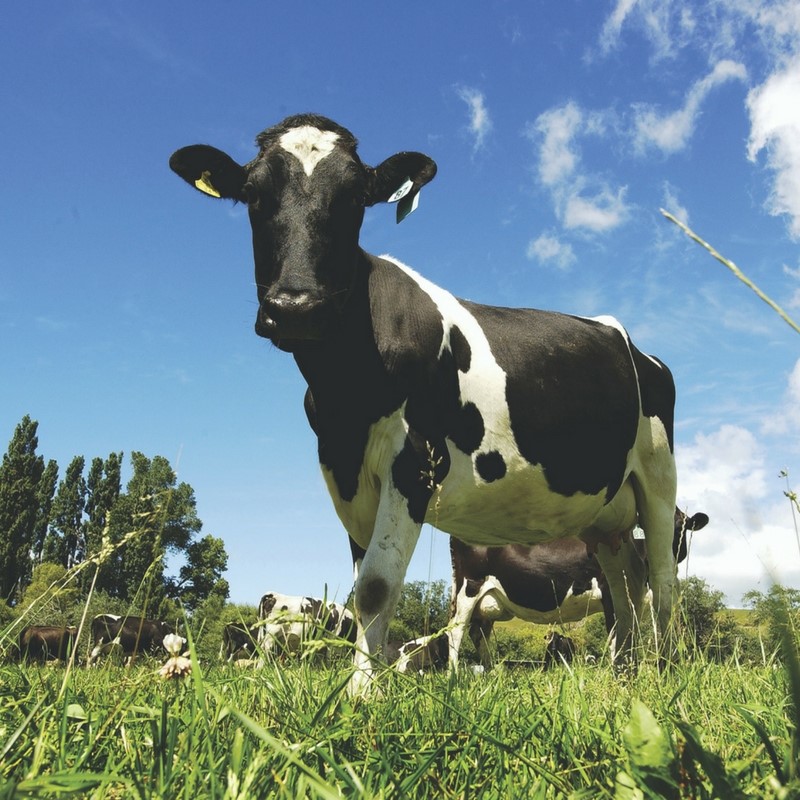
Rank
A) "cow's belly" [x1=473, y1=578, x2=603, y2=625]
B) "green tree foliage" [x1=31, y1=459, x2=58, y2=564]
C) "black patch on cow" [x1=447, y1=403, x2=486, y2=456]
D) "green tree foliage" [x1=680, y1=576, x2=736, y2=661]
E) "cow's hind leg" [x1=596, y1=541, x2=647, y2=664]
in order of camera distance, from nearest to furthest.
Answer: "green tree foliage" [x1=680, y1=576, x2=736, y2=661] → "black patch on cow" [x1=447, y1=403, x2=486, y2=456] → "cow's hind leg" [x1=596, y1=541, x2=647, y2=664] → "cow's belly" [x1=473, y1=578, x2=603, y2=625] → "green tree foliage" [x1=31, y1=459, x2=58, y2=564]

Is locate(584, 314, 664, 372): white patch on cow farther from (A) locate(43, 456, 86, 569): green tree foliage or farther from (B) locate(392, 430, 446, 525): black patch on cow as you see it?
(A) locate(43, 456, 86, 569): green tree foliage

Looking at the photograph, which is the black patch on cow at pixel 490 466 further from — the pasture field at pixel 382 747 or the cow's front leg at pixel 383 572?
the pasture field at pixel 382 747

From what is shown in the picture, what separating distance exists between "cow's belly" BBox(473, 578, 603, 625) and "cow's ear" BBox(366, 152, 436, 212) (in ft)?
A: 32.7

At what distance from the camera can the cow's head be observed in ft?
14.4

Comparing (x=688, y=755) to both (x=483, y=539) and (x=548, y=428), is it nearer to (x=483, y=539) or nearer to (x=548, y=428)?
(x=548, y=428)

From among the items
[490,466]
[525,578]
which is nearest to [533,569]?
[525,578]

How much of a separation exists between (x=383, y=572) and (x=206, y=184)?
9.97 ft

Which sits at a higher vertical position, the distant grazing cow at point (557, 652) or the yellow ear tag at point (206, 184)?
the yellow ear tag at point (206, 184)

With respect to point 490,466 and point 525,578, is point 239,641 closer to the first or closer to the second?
point 525,578

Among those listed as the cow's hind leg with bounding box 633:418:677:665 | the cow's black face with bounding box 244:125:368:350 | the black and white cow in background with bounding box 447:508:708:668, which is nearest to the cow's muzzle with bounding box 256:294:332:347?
the cow's black face with bounding box 244:125:368:350

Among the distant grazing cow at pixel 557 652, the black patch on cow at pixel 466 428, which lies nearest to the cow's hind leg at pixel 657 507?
the distant grazing cow at pixel 557 652

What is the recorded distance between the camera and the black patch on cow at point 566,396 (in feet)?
18.6

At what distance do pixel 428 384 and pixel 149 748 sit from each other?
3.32 m

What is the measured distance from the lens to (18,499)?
50844 mm
